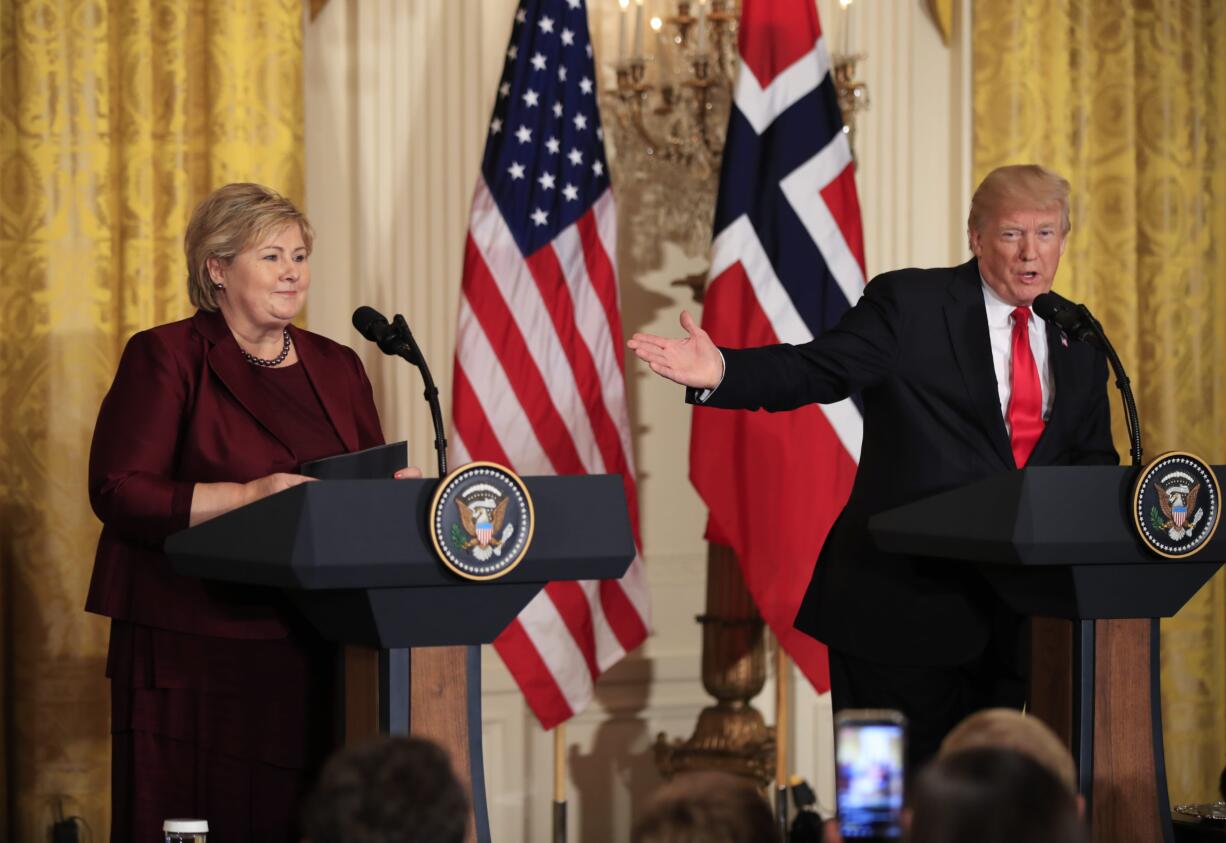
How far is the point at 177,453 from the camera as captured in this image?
310 centimetres

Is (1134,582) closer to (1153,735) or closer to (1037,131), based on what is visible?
(1153,735)

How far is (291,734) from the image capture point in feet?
9.99

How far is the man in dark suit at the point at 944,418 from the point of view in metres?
3.34

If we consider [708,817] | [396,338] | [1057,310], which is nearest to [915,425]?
[1057,310]

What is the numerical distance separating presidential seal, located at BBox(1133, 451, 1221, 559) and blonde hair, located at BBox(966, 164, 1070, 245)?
74cm

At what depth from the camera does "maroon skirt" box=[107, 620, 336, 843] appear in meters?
3.03

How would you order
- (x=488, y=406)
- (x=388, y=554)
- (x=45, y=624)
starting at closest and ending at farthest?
(x=388, y=554)
(x=45, y=624)
(x=488, y=406)

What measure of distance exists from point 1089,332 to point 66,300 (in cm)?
282

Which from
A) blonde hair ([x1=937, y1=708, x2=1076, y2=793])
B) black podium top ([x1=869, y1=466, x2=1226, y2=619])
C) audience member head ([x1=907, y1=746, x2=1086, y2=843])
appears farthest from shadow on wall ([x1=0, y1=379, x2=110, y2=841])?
audience member head ([x1=907, y1=746, x2=1086, y2=843])

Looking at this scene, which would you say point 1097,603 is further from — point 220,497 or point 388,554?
point 220,497

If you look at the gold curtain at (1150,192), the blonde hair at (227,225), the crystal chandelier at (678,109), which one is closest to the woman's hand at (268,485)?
the blonde hair at (227,225)

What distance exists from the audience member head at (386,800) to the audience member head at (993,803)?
1.54 ft

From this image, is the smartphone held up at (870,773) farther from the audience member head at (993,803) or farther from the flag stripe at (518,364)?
the flag stripe at (518,364)

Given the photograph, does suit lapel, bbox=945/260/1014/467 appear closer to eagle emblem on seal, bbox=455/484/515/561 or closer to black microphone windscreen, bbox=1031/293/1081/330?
black microphone windscreen, bbox=1031/293/1081/330
